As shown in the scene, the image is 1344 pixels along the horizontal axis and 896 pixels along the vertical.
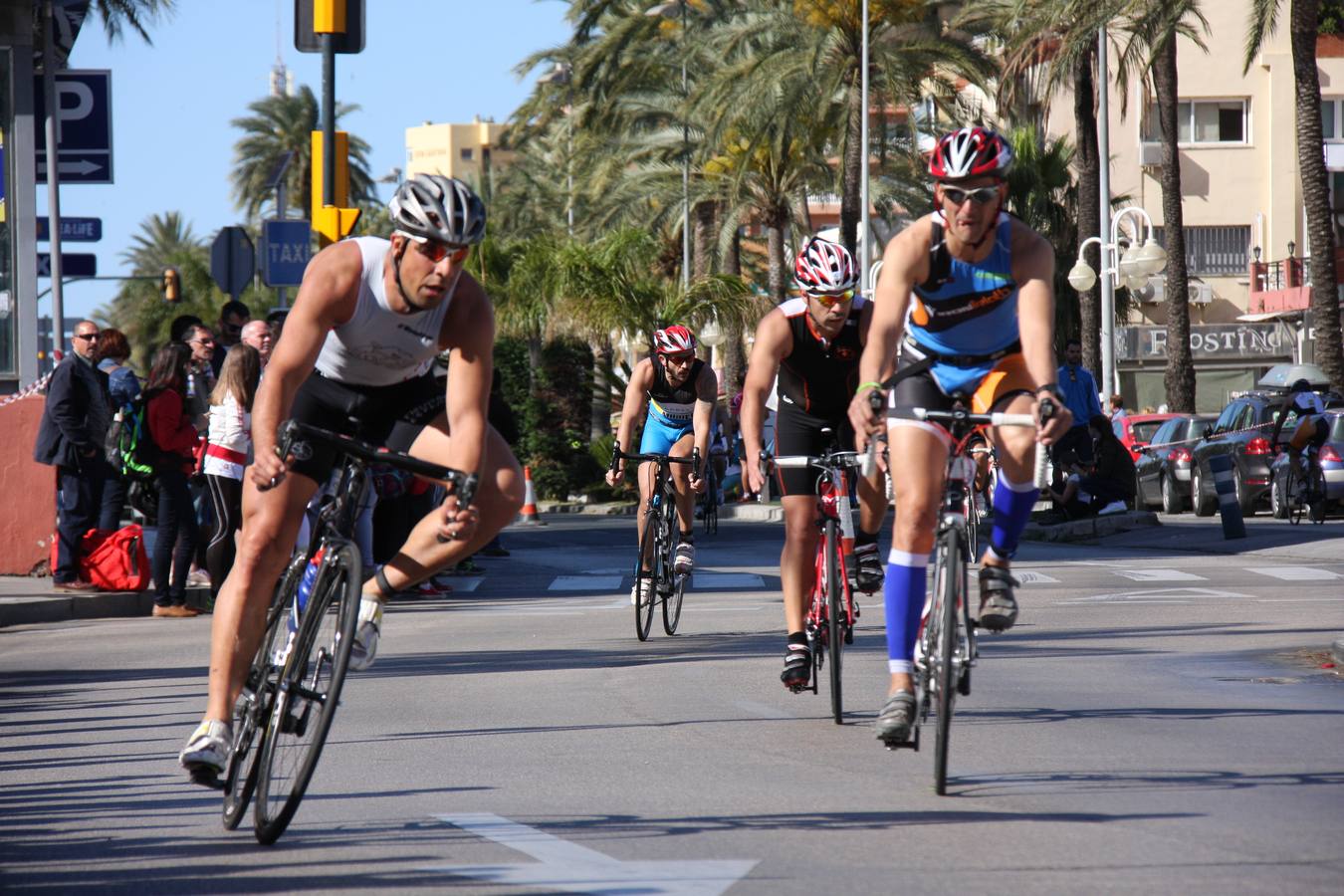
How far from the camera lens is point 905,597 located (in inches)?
278

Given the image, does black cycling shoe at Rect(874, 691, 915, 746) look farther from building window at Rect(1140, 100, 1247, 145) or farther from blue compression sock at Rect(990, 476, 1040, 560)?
building window at Rect(1140, 100, 1247, 145)

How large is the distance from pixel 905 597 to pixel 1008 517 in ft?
1.56

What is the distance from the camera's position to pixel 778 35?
42.1 m

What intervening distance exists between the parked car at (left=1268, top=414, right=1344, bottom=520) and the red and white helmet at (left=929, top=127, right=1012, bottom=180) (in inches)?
751

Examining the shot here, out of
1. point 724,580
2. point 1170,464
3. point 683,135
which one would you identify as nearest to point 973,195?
point 724,580

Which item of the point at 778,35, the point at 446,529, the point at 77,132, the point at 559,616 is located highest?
the point at 778,35

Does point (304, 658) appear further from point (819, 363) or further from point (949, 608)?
point (819, 363)

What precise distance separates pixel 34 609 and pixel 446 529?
985 centimetres

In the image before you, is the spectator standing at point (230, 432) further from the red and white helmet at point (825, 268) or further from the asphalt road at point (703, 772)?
the red and white helmet at point (825, 268)

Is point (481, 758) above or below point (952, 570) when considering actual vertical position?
below

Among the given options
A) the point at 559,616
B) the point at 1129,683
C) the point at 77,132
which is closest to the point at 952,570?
the point at 1129,683

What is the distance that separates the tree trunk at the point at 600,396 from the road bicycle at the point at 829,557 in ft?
103

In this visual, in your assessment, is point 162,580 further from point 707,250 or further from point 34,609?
point 707,250

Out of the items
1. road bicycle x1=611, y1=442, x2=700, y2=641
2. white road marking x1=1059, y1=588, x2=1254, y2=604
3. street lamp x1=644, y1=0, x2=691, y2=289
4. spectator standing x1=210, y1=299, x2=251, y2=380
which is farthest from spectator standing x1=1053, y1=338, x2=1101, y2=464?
street lamp x1=644, y1=0, x2=691, y2=289
